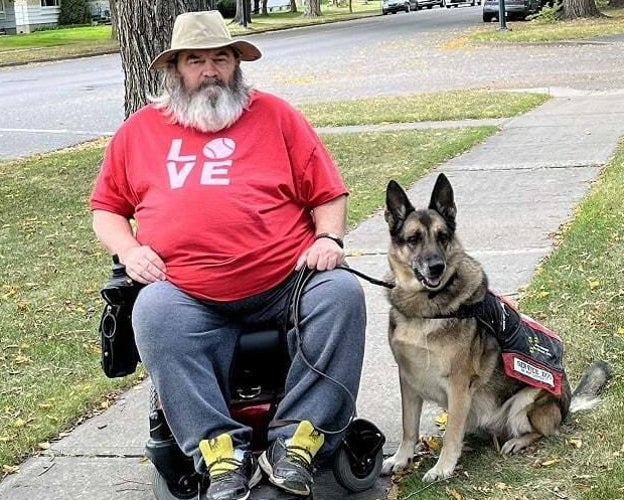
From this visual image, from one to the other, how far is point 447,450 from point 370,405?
762mm

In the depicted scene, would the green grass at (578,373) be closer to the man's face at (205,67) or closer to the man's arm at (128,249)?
the man's arm at (128,249)

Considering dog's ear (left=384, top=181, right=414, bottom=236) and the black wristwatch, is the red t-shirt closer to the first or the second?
the black wristwatch

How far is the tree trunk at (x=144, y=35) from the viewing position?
8883mm

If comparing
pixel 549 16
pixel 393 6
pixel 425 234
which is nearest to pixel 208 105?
pixel 425 234

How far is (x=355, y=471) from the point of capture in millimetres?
3684

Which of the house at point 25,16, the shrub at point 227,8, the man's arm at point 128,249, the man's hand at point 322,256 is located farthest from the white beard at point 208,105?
the shrub at point 227,8

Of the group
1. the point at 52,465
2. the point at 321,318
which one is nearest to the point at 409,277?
the point at 321,318

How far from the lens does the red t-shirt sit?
146 inches

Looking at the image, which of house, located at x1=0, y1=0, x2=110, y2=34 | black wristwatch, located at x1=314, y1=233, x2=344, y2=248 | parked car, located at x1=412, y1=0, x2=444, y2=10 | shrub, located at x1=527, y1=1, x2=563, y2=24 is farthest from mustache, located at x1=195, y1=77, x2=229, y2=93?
parked car, located at x1=412, y1=0, x2=444, y2=10

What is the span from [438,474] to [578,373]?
1152 millimetres

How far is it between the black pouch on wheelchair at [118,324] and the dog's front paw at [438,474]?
45.8 inches

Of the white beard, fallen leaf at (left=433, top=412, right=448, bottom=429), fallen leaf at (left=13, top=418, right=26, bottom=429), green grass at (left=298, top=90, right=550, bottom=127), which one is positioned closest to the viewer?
the white beard

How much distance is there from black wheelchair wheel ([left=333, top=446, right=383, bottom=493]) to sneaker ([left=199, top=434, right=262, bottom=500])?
0.35 m

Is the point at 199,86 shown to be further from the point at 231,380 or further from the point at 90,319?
the point at 90,319
